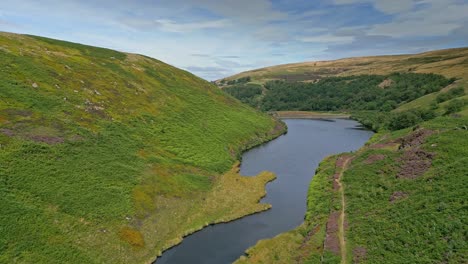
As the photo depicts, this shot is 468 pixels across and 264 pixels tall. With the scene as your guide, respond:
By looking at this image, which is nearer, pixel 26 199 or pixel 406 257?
pixel 406 257

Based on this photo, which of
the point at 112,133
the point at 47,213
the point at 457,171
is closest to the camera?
the point at 47,213

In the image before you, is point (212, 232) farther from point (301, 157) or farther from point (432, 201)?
point (301, 157)

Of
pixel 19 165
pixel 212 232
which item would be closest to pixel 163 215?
pixel 212 232

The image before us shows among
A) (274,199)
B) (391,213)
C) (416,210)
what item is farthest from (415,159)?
A: (274,199)

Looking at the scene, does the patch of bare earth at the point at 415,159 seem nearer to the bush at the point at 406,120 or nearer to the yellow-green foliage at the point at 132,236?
the bush at the point at 406,120

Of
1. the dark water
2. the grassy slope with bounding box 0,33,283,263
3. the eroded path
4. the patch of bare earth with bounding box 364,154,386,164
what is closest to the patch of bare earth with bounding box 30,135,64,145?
the grassy slope with bounding box 0,33,283,263

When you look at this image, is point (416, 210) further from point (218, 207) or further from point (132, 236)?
point (132, 236)
